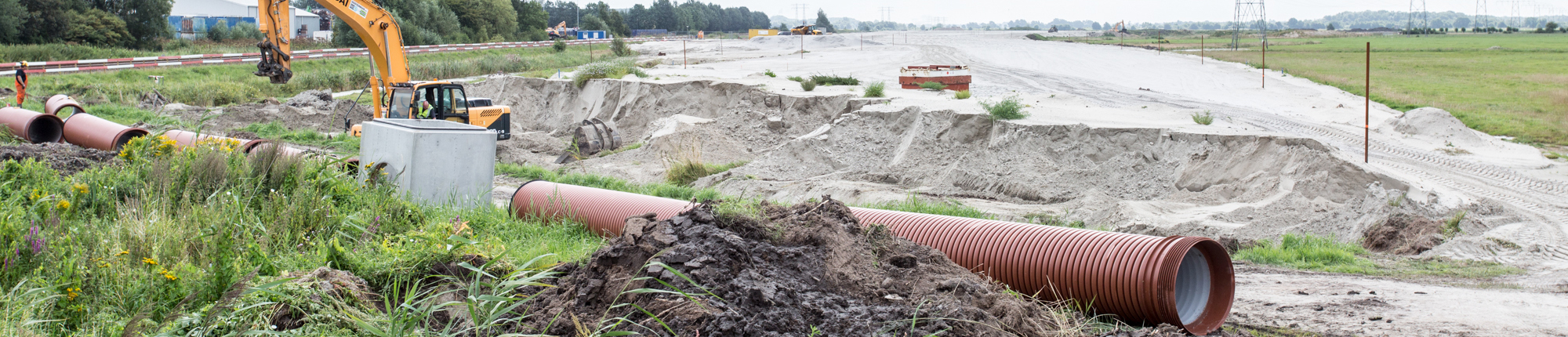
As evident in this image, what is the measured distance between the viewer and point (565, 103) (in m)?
24.2

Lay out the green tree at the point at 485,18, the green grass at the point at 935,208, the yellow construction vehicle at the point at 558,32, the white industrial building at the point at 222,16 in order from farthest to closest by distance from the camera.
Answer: the yellow construction vehicle at the point at 558,32 → the green tree at the point at 485,18 → the white industrial building at the point at 222,16 → the green grass at the point at 935,208

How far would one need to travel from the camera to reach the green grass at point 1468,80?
17.9m

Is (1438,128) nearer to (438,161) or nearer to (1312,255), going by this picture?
(1312,255)

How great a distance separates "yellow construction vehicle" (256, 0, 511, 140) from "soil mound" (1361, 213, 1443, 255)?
1315 centimetres

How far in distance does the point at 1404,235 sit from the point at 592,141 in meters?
13.8

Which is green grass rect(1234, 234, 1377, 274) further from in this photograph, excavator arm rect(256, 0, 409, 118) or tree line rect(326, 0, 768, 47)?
tree line rect(326, 0, 768, 47)

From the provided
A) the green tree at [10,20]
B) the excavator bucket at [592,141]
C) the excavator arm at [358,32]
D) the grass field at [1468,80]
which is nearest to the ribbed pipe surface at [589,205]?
the excavator bucket at [592,141]

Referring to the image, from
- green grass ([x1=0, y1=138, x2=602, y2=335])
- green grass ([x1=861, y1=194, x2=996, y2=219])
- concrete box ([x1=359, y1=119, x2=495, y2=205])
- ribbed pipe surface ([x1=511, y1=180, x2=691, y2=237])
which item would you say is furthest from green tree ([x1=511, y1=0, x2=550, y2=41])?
green grass ([x1=0, y1=138, x2=602, y2=335])

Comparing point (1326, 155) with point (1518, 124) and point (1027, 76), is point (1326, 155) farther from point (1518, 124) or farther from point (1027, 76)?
point (1027, 76)

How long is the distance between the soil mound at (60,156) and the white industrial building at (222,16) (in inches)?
2107

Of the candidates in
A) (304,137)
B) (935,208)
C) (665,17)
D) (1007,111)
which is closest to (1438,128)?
(1007,111)

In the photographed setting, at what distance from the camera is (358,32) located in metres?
15.7

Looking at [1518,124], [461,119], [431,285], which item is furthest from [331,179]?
[1518,124]

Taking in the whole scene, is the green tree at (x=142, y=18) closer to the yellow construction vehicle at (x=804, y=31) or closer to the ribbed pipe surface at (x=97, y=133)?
the ribbed pipe surface at (x=97, y=133)
